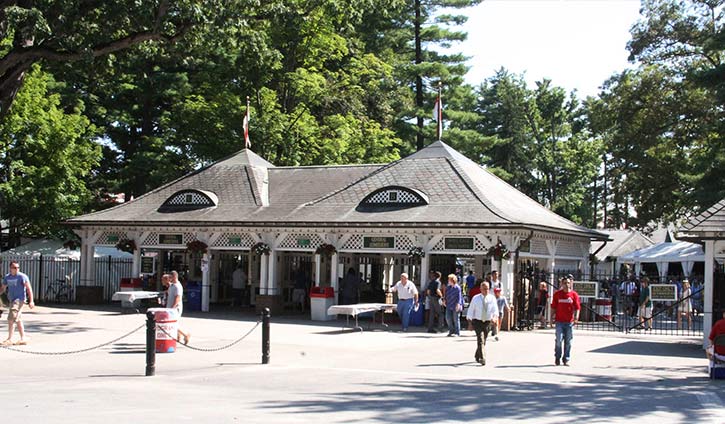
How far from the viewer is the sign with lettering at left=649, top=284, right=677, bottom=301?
23.6 m

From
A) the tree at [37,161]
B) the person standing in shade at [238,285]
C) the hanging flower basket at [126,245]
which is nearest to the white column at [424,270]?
the person standing in shade at [238,285]

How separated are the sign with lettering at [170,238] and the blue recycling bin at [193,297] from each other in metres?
1.72

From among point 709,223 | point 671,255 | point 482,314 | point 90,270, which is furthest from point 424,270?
point 671,255

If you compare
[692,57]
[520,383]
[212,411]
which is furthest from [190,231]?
[692,57]

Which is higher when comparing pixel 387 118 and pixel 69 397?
pixel 387 118

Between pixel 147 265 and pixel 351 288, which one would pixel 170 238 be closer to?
pixel 147 265

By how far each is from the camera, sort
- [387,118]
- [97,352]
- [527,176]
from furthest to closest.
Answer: [527,176]
[387,118]
[97,352]

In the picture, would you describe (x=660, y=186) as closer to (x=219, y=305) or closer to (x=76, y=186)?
(x=219, y=305)

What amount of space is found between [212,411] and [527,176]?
62.1 meters

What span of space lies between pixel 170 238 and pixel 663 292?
15.9 m

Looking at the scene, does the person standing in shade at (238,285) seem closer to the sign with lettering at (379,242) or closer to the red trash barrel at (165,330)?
the sign with lettering at (379,242)

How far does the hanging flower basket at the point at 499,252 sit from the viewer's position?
24.0 m

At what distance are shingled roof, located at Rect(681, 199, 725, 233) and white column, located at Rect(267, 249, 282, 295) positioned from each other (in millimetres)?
13035

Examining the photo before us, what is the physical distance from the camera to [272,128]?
131ft
